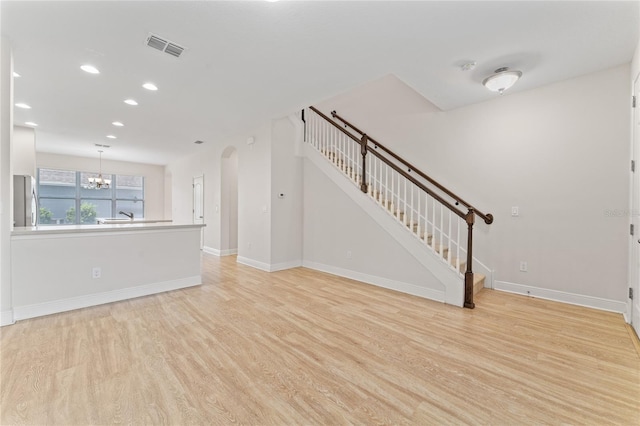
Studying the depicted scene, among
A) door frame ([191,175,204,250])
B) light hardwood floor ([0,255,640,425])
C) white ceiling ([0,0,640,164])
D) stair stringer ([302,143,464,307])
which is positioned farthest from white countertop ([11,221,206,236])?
door frame ([191,175,204,250])

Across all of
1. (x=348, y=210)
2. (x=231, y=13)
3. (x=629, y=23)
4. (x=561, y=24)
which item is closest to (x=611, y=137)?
(x=629, y=23)

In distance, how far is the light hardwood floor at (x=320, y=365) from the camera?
156cm

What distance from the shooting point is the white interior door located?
2.55 metres

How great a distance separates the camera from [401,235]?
3828 mm

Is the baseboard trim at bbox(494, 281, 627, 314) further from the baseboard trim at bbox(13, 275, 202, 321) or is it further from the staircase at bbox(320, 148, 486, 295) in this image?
the baseboard trim at bbox(13, 275, 202, 321)

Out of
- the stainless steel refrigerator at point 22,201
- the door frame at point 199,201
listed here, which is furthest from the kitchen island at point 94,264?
the door frame at point 199,201

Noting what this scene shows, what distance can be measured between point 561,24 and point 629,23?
58 centimetres

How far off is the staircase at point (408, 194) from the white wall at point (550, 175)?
12.3 inches

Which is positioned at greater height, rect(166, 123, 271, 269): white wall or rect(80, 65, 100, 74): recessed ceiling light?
rect(80, 65, 100, 74): recessed ceiling light

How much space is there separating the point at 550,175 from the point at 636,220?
3.16 feet

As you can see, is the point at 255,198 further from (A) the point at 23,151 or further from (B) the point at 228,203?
(A) the point at 23,151

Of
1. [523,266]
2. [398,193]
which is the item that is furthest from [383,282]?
[523,266]

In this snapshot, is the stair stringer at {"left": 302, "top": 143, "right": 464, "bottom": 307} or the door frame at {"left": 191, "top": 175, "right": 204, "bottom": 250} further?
the door frame at {"left": 191, "top": 175, "right": 204, "bottom": 250}

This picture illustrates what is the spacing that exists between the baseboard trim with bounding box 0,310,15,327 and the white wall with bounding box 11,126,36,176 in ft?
13.2
